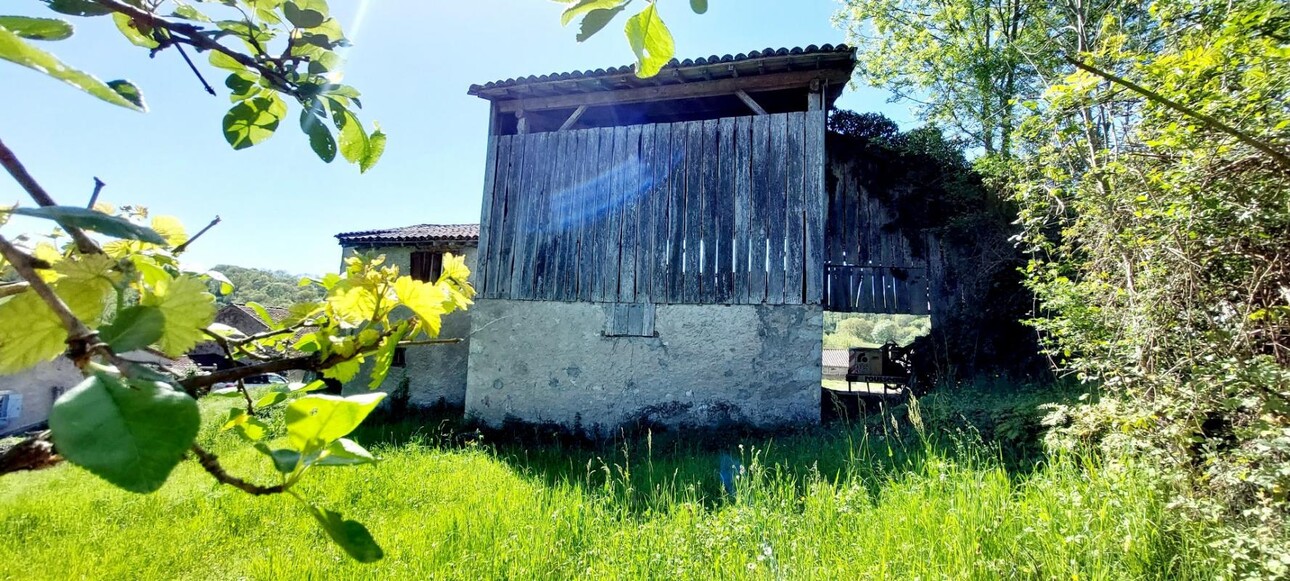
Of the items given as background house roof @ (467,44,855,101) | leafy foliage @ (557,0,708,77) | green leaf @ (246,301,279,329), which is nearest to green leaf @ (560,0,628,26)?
leafy foliage @ (557,0,708,77)

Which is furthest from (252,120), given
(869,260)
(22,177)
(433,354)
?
(433,354)

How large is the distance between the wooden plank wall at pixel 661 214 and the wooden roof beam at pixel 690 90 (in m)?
0.40

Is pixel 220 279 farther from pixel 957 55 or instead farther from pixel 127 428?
pixel 957 55

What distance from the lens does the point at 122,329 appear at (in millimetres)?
354

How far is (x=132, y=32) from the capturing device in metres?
0.68

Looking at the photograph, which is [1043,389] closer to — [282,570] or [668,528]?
[668,528]

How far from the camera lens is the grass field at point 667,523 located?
240cm

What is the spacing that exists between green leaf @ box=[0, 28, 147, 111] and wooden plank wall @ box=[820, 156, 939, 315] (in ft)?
26.1

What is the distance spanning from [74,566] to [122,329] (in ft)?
17.0

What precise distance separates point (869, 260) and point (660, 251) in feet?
10.7

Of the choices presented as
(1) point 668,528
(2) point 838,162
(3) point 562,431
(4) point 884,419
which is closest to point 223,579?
(1) point 668,528

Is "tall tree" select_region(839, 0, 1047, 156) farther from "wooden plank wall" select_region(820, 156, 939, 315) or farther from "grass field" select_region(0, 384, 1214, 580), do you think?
"grass field" select_region(0, 384, 1214, 580)

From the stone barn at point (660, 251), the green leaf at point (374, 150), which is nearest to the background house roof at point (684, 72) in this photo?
the stone barn at point (660, 251)

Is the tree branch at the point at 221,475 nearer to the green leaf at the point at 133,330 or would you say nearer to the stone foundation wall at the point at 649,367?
the green leaf at the point at 133,330
